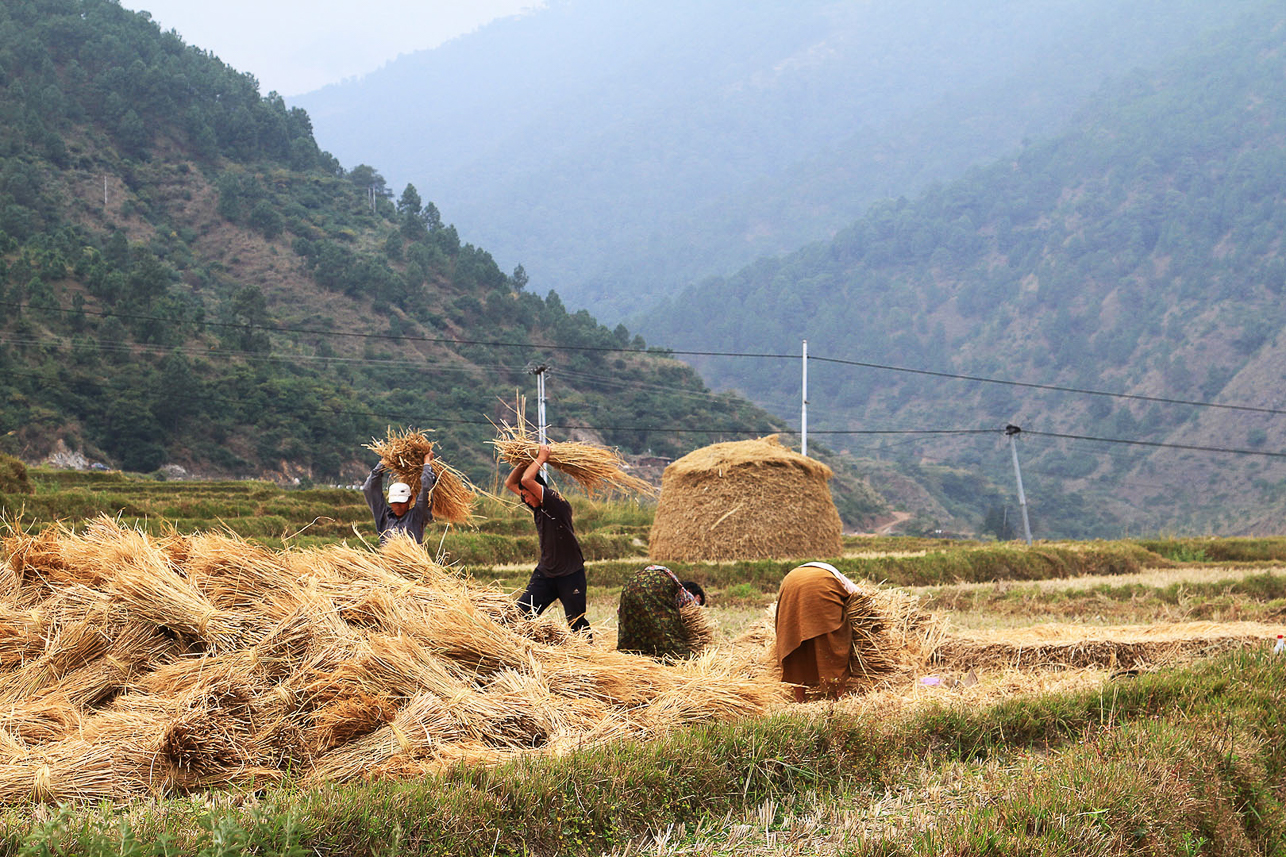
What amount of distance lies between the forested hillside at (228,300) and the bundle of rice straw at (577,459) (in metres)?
30.7

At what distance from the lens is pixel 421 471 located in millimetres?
9211

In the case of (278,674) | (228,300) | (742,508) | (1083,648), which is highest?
(228,300)

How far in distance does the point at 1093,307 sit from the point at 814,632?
110146 millimetres

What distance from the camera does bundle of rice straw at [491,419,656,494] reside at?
834 centimetres

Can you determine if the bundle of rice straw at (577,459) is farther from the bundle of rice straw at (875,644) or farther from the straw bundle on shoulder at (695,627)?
the bundle of rice straw at (875,644)

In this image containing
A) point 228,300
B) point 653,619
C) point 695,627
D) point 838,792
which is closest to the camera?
point 838,792

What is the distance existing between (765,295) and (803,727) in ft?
416

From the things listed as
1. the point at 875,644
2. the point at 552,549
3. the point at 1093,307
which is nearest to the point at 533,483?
the point at 552,549

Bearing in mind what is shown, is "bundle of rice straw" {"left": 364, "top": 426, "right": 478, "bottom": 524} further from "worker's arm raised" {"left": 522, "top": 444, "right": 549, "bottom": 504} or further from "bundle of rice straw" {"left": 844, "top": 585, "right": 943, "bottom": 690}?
"bundle of rice straw" {"left": 844, "top": 585, "right": 943, "bottom": 690}

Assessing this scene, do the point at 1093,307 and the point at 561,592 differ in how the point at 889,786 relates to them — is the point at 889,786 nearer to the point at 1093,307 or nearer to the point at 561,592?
the point at 561,592

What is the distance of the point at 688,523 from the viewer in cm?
2147

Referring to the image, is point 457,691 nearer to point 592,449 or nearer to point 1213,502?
point 592,449

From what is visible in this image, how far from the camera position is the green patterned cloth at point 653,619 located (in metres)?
7.06

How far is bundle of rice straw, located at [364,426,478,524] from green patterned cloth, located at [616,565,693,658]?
8.75ft
